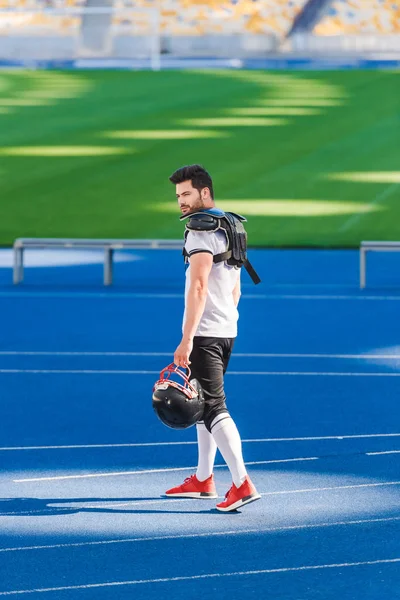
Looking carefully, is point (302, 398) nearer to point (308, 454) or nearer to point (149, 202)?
point (308, 454)

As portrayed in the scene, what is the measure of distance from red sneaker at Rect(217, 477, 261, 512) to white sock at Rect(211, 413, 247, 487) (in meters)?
0.03

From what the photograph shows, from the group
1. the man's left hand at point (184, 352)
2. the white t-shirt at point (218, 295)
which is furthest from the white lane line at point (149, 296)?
the man's left hand at point (184, 352)

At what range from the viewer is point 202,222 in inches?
279

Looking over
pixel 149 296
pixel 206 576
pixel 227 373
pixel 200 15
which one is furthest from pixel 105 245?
pixel 200 15

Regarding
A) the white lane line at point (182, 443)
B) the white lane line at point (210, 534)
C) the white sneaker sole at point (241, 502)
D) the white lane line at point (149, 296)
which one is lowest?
the white lane line at point (210, 534)

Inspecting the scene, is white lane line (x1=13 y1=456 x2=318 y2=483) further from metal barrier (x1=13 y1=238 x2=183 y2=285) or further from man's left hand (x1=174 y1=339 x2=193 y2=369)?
metal barrier (x1=13 y1=238 x2=183 y2=285)

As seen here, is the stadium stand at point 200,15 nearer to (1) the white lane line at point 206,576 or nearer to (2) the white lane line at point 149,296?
(2) the white lane line at point 149,296

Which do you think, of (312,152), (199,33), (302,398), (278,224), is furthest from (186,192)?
(199,33)

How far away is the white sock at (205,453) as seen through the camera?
751cm

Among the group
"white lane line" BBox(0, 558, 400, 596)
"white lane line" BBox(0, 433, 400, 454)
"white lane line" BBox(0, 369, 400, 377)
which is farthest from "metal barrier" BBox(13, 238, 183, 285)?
"white lane line" BBox(0, 558, 400, 596)

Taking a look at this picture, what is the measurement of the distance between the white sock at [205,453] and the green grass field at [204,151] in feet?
46.8

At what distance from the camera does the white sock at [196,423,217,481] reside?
7.51 m

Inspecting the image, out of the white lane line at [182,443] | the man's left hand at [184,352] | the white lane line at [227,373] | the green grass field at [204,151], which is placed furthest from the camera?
the green grass field at [204,151]

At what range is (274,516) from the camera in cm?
A: 717
